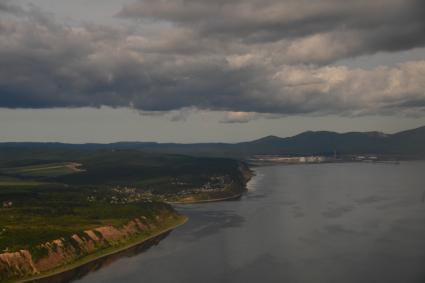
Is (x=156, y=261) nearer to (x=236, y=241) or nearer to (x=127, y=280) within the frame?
(x=127, y=280)

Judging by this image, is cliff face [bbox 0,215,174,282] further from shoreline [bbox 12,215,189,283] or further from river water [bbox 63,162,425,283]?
river water [bbox 63,162,425,283]

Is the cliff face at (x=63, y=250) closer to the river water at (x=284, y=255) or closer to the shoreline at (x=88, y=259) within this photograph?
the shoreline at (x=88, y=259)

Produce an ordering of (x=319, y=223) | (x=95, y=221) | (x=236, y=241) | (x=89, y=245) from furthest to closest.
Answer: (x=319, y=223), (x=95, y=221), (x=236, y=241), (x=89, y=245)

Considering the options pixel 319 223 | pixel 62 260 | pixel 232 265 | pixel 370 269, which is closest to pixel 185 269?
pixel 232 265

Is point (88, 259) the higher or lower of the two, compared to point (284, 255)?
lower

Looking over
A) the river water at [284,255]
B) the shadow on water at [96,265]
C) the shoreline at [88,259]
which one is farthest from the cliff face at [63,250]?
the river water at [284,255]

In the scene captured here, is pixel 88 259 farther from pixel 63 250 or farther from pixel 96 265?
pixel 63 250

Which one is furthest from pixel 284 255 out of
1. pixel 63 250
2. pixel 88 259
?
pixel 63 250
